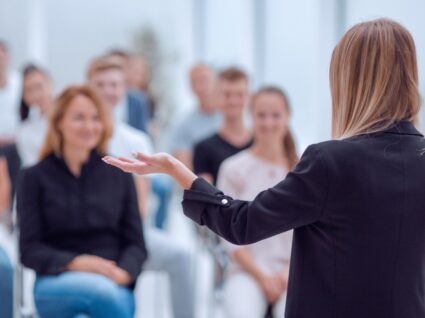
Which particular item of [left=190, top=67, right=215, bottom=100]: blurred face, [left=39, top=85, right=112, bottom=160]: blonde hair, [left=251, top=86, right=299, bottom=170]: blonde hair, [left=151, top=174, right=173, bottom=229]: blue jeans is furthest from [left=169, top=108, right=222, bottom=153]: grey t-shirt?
[left=39, top=85, right=112, bottom=160]: blonde hair

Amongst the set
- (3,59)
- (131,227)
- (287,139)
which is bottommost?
(131,227)

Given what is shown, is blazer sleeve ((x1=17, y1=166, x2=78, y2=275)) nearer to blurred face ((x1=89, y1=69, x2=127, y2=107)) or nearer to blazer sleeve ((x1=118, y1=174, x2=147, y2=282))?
blazer sleeve ((x1=118, y1=174, x2=147, y2=282))

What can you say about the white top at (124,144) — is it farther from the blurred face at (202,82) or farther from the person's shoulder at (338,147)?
the person's shoulder at (338,147)

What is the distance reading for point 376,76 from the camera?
5.74 feet

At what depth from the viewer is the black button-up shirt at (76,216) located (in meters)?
3.17

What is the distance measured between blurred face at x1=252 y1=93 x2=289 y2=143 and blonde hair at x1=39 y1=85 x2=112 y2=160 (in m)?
0.72

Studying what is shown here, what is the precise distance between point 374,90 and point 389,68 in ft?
0.20

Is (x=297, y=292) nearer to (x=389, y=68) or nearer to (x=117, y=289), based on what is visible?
(x=389, y=68)

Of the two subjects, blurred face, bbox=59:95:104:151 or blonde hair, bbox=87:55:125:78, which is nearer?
blurred face, bbox=59:95:104:151

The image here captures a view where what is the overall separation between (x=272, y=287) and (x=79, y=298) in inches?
32.8

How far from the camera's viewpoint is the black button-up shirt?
317cm

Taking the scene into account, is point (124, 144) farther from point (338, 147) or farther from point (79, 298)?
point (338, 147)

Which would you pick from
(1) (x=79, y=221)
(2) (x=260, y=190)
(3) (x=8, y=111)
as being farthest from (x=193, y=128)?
(1) (x=79, y=221)

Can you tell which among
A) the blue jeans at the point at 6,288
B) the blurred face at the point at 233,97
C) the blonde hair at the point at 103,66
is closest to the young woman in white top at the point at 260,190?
the blurred face at the point at 233,97
